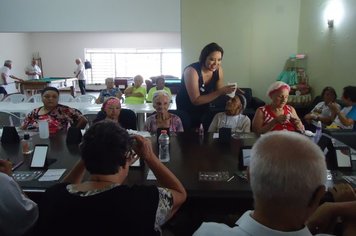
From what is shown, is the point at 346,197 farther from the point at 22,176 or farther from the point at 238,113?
the point at 238,113

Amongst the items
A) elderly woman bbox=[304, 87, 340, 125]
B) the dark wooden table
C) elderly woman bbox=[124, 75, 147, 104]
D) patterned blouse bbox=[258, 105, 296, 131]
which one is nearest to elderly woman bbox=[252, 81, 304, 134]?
patterned blouse bbox=[258, 105, 296, 131]

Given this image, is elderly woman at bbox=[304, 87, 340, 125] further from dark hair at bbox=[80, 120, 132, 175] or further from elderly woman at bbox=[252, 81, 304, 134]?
dark hair at bbox=[80, 120, 132, 175]

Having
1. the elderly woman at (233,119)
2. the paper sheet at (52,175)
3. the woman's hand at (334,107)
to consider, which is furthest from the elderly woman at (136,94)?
the paper sheet at (52,175)

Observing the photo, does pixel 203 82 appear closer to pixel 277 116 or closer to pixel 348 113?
pixel 277 116

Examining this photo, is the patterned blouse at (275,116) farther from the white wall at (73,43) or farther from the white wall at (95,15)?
the white wall at (73,43)

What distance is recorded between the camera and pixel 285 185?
79cm

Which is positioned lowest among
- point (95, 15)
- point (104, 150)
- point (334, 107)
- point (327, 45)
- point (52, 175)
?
point (52, 175)

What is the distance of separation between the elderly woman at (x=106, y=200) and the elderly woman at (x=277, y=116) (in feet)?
5.74

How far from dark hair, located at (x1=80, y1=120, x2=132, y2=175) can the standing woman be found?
5.91 feet

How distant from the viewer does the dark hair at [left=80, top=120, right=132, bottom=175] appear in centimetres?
116

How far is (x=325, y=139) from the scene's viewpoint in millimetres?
2000

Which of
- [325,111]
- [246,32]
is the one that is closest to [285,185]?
[325,111]

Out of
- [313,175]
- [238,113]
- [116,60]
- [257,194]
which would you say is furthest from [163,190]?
[116,60]

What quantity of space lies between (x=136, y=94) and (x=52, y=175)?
4181 mm
